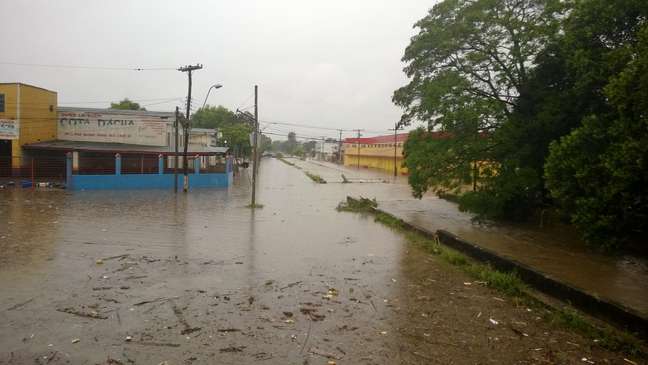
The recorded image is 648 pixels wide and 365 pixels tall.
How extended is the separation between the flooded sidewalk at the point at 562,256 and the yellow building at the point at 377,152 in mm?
28635

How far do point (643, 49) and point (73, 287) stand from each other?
11145mm

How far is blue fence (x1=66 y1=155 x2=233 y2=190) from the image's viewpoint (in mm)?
27109

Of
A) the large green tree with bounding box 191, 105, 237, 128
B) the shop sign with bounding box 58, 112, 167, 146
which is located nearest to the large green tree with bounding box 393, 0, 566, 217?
the shop sign with bounding box 58, 112, 167, 146

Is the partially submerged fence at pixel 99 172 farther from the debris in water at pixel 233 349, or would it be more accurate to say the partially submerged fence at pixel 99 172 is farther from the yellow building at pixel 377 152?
the yellow building at pixel 377 152

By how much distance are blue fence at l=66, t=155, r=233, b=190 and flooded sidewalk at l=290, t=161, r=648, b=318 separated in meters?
16.8

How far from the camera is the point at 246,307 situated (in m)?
6.83

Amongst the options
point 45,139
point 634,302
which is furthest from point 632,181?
point 45,139

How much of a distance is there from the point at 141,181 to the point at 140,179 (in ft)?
0.50

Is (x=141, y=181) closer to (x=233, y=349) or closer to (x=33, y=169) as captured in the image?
(x=33, y=169)

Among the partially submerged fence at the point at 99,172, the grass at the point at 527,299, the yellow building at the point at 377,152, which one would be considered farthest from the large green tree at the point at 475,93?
the yellow building at the point at 377,152

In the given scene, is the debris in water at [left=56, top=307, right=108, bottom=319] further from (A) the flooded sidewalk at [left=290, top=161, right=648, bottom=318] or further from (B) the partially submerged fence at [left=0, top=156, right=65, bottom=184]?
(B) the partially submerged fence at [left=0, top=156, right=65, bottom=184]

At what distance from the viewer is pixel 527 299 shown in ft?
25.3

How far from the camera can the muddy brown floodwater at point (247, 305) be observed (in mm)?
5254

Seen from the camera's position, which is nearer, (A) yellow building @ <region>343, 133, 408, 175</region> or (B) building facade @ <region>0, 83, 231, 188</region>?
(B) building facade @ <region>0, 83, 231, 188</region>
